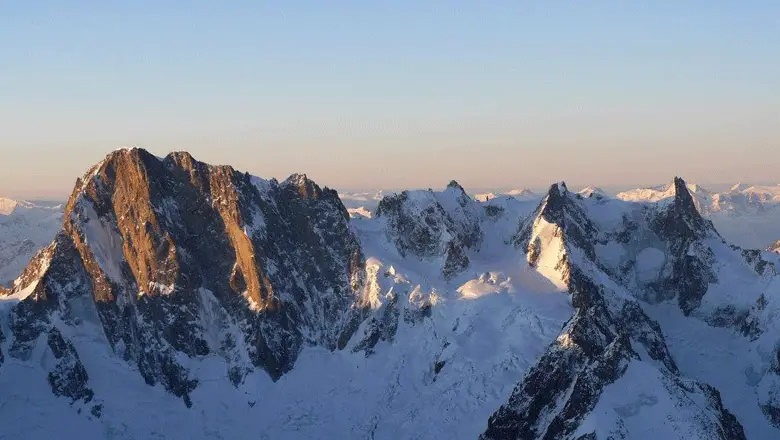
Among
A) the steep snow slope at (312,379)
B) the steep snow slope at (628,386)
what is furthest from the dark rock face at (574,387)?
the steep snow slope at (312,379)

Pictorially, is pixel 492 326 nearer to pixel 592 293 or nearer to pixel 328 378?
pixel 592 293

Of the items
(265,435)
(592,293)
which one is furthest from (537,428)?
(265,435)

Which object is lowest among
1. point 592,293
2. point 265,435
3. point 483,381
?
point 265,435

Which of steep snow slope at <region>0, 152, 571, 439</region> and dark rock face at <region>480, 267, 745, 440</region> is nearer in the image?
dark rock face at <region>480, 267, 745, 440</region>

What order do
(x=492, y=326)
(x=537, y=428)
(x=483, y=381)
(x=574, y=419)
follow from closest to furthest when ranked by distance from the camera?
(x=574, y=419) < (x=537, y=428) < (x=483, y=381) < (x=492, y=326)

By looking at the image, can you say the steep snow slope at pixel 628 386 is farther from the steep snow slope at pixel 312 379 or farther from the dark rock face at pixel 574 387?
the steep snow slope at pixel 312 379

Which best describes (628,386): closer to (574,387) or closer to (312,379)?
(574,387)

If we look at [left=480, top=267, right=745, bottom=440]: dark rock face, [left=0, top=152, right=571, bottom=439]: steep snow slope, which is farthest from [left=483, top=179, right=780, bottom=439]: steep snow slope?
[left=0, top=152, right=571, bottom=439]: steep snow slope

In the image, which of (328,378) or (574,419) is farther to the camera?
(328,378)

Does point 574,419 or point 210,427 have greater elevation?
point 574,419

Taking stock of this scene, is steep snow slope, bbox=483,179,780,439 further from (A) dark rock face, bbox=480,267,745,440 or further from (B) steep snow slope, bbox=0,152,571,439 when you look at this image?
(B) steep snow slope, bbox=0,152,571,439

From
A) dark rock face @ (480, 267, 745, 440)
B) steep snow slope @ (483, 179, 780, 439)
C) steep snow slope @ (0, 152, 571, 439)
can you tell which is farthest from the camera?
steep snow slope @ (0, 152, 571, 439)
